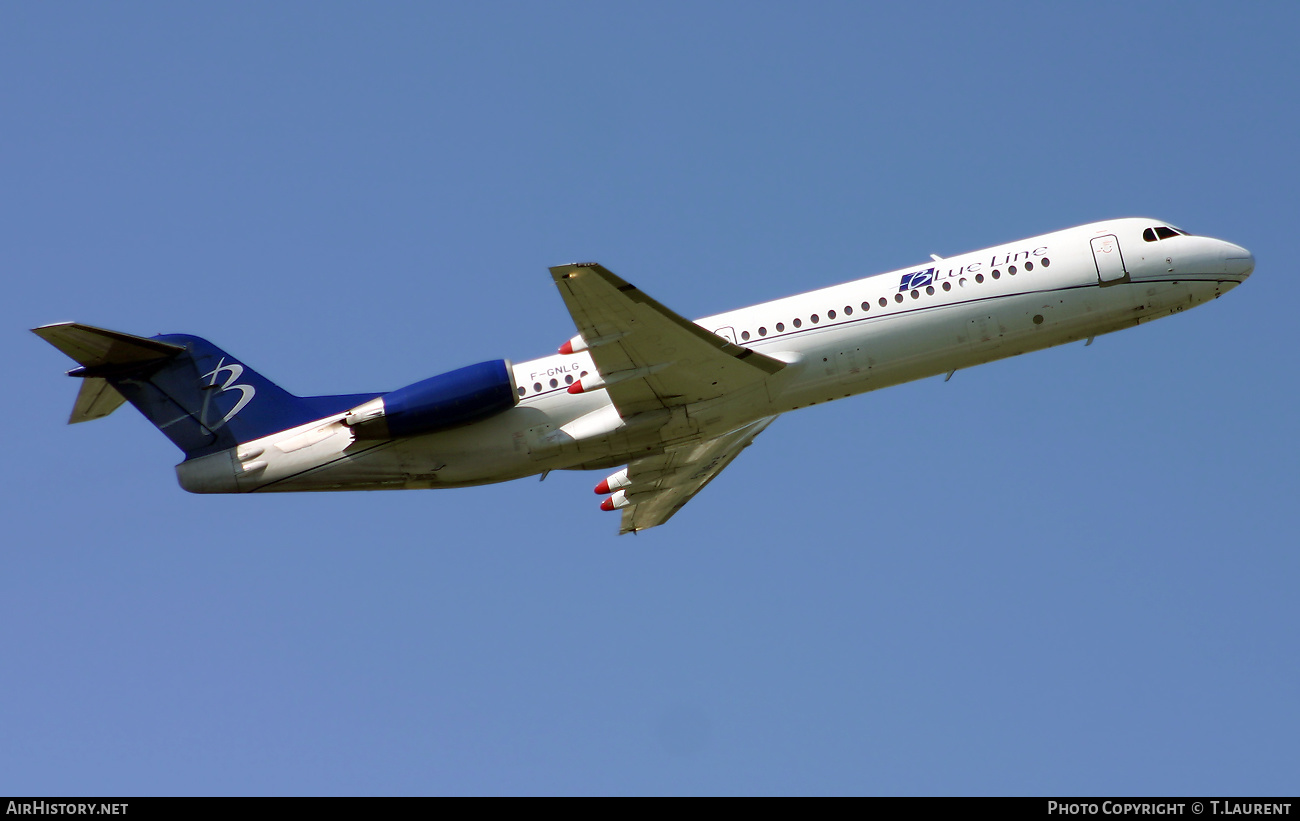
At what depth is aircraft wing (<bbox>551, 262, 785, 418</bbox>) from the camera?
2481cm

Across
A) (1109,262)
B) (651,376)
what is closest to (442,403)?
(651,376)

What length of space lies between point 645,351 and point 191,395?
11575 mm

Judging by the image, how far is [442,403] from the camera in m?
27.0

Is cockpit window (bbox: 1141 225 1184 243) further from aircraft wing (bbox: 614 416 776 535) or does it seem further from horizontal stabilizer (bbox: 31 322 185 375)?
horizontal stabilizer (bbox: 31 322 185 375)

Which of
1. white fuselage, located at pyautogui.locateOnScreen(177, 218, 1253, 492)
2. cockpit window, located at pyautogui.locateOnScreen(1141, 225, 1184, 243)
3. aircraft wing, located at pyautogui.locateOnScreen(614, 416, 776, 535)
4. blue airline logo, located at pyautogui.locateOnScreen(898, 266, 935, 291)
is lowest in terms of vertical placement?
aircraft wing, located at pyautogui.locateOnScreen(614, 416, 776, 535)

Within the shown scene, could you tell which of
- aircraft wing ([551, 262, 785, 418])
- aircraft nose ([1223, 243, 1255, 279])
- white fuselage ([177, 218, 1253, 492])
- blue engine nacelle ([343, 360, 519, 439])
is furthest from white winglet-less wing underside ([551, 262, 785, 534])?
aircraft nose ([1223, 243, 1255, 279])

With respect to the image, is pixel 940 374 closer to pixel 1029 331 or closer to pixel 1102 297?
pixel 1029 331

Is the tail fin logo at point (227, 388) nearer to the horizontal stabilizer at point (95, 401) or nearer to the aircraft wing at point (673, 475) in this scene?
the horizontal stabilizer at point (95, 401)

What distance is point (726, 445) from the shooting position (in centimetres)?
3300

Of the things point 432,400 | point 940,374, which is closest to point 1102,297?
point 940,374

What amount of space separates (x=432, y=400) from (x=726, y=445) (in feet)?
30.8

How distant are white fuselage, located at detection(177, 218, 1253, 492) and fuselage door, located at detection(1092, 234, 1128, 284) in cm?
3

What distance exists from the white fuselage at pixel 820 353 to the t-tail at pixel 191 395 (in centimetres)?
63

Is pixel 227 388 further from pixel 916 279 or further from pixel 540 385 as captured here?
pixel 916 279
